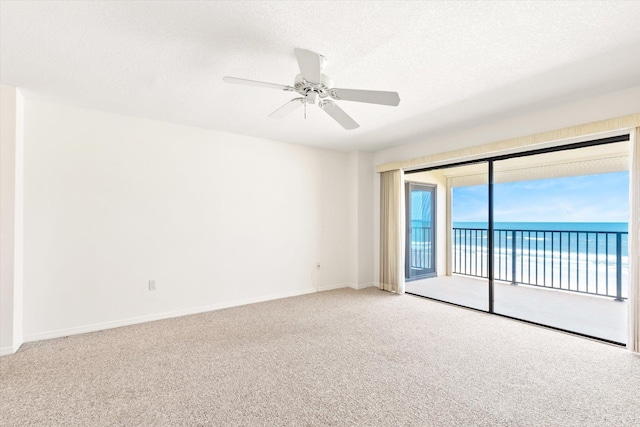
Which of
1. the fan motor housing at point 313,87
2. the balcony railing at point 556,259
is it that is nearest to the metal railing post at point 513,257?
the balcony railing at point 556,259

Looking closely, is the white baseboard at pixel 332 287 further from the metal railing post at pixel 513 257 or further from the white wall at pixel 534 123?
the metal railing post at pixel 513 257

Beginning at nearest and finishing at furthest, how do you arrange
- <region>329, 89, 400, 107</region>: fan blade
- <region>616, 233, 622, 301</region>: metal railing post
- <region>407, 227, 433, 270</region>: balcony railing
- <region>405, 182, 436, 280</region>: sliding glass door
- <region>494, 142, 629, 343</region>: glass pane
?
<region>329, 89, 400, 107</region>: fan blade, <region>494, 142, 629, 343</region>: glass pane, <region>616, 233, 622, 301</region>: metal railing post, <region>405, 182, 436, 280</region>: sliding glass door, <region>407, 227, 433, 270</region>: balcony railing

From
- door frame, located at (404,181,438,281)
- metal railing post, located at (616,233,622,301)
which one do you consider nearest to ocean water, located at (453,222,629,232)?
metal railing post, located at (616,233,622,301)

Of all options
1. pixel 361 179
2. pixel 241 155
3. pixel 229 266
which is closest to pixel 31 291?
pixel 229 266

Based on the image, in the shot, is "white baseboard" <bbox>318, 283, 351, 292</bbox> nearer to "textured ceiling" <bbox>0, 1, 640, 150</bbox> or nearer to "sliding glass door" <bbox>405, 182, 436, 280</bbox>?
"sliding glass door" <bbox>405, 182, 436, 280</bbox>

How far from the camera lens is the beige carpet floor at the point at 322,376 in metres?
1.77

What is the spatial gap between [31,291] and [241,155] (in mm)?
2627

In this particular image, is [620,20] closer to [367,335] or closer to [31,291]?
[367,335]

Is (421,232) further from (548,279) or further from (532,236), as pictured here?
(548,279)

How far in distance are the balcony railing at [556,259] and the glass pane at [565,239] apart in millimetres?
12

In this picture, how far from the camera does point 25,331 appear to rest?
283 centimetres

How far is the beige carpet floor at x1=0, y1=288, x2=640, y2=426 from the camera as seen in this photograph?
177cm

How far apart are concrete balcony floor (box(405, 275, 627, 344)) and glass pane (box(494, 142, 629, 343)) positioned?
1 cm

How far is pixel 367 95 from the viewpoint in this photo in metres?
1.98
